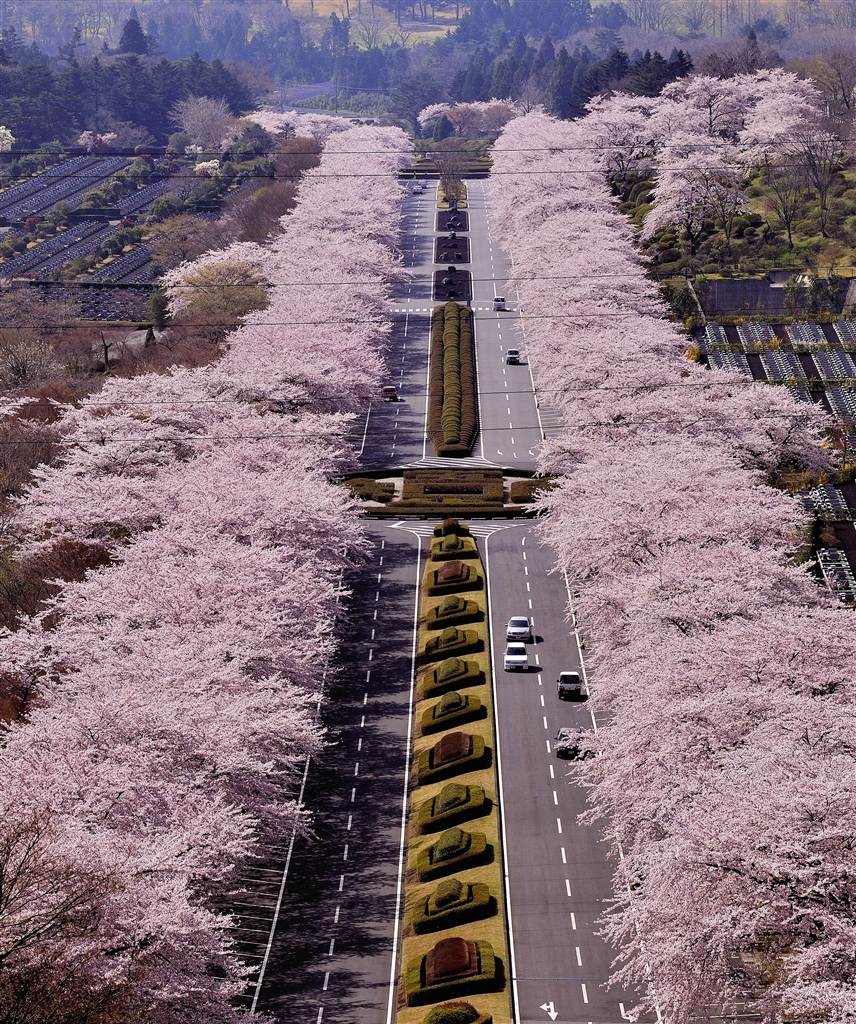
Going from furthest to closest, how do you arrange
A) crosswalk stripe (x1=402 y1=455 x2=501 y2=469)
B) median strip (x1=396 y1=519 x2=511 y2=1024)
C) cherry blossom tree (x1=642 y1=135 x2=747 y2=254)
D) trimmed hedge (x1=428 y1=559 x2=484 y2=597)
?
1. cherry blossom tree (x1=642 y1=135 x2=747 y2=254)
2. crosswalk stripe (x1=402 y1=455 x2=501 y2=469)
3. trimmed hedge (x1=428 y1=559 x2=484 y2=597)
4. median strip (x1=396 y1=519 x2=511 y2=1024)

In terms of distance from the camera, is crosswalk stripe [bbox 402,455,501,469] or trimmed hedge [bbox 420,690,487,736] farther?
crosswalk stripe [bbox 402,455,501,469]

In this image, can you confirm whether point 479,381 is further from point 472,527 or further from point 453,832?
point 453,832

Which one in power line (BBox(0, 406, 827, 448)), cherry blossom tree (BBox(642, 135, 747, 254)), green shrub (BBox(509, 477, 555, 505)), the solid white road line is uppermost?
cherry blossom tree (BBox(642, 135, 747, 254))

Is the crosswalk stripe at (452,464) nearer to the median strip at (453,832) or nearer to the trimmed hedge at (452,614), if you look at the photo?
the median strip at (453,832)

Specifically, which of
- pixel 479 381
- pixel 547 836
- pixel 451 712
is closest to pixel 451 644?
pixel 451 712

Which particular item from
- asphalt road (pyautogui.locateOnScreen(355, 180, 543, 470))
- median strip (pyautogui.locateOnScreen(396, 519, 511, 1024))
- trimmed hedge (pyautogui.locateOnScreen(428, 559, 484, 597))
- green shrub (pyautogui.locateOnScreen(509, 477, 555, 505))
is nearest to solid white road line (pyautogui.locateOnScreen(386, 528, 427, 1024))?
median strip (pyautogui.locateOnScreen(396, 519, 511, 1024))

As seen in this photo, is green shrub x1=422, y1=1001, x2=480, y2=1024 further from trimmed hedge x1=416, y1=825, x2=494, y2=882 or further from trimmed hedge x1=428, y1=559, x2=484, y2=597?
trimmed hedge x1=428, y1=559, x2=484, y2=597
